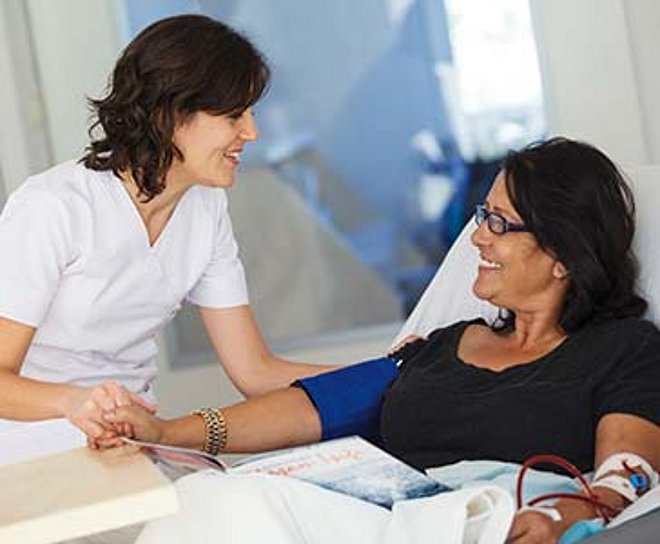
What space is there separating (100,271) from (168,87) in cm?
32

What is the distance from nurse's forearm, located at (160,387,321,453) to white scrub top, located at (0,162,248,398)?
0.23 meters

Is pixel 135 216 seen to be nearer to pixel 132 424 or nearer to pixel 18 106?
pixel 132 424

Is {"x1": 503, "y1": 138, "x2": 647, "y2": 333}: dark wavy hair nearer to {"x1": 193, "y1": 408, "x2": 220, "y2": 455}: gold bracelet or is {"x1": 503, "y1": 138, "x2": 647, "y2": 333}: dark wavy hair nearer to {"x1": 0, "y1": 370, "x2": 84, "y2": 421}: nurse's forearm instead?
{"x1": 193, "y1": 408, "x2": 220, "y2": 455}: gold bracelet

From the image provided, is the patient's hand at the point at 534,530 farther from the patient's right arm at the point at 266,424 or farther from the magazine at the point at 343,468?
the patient's right arm at the point at 266,424

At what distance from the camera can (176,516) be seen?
1660mm

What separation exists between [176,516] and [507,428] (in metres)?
0.65

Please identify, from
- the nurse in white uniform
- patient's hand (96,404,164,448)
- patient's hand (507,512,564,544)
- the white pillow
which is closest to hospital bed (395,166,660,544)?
the white pillow

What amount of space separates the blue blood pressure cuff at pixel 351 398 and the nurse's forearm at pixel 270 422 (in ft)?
0.06

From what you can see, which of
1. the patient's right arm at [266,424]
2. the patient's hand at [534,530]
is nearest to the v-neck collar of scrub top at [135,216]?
the patient's right arm at [266,424]

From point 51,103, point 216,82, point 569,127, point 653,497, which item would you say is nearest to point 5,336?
point 216,82

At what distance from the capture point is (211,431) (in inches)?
90.7

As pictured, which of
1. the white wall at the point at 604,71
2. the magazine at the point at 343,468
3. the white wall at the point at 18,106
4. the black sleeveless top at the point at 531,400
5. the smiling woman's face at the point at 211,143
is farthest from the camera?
the white wall at the point at 18,106

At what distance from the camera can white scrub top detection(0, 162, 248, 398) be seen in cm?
226

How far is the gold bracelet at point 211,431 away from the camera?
230 centimetres
